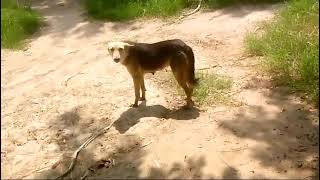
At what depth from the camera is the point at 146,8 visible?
9547 mm

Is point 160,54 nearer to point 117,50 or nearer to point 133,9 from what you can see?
point 117,50

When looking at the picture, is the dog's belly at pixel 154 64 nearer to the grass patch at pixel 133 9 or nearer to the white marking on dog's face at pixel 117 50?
the white marking on dog's face at pixel 117 50

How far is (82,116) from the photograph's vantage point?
555 centimetres

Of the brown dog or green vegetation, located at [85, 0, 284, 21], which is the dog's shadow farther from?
green vegetation, located at [85, 0, 284, 21]

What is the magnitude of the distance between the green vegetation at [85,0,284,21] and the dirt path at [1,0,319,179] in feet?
5.59

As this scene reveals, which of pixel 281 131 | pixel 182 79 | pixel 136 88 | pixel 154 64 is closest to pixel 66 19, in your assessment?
pixel 136 88

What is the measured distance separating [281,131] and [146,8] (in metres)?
A: 5.16

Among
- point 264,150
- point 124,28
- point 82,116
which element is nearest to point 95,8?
point 124,28

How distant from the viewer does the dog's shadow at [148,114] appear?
210 inches

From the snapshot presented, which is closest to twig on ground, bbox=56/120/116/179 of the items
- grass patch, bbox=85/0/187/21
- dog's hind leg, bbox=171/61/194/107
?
dog's hind leg, bbox=171/61/194/107

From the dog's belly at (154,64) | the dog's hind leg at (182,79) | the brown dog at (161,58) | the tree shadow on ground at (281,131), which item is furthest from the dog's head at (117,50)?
Result: the tree shadow on ground at (281,131)

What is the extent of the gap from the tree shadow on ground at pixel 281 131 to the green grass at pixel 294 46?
303 millimetres

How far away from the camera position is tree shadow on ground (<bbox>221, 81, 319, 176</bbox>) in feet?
15.0

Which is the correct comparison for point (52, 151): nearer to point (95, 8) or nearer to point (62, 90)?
point (62, 90)
